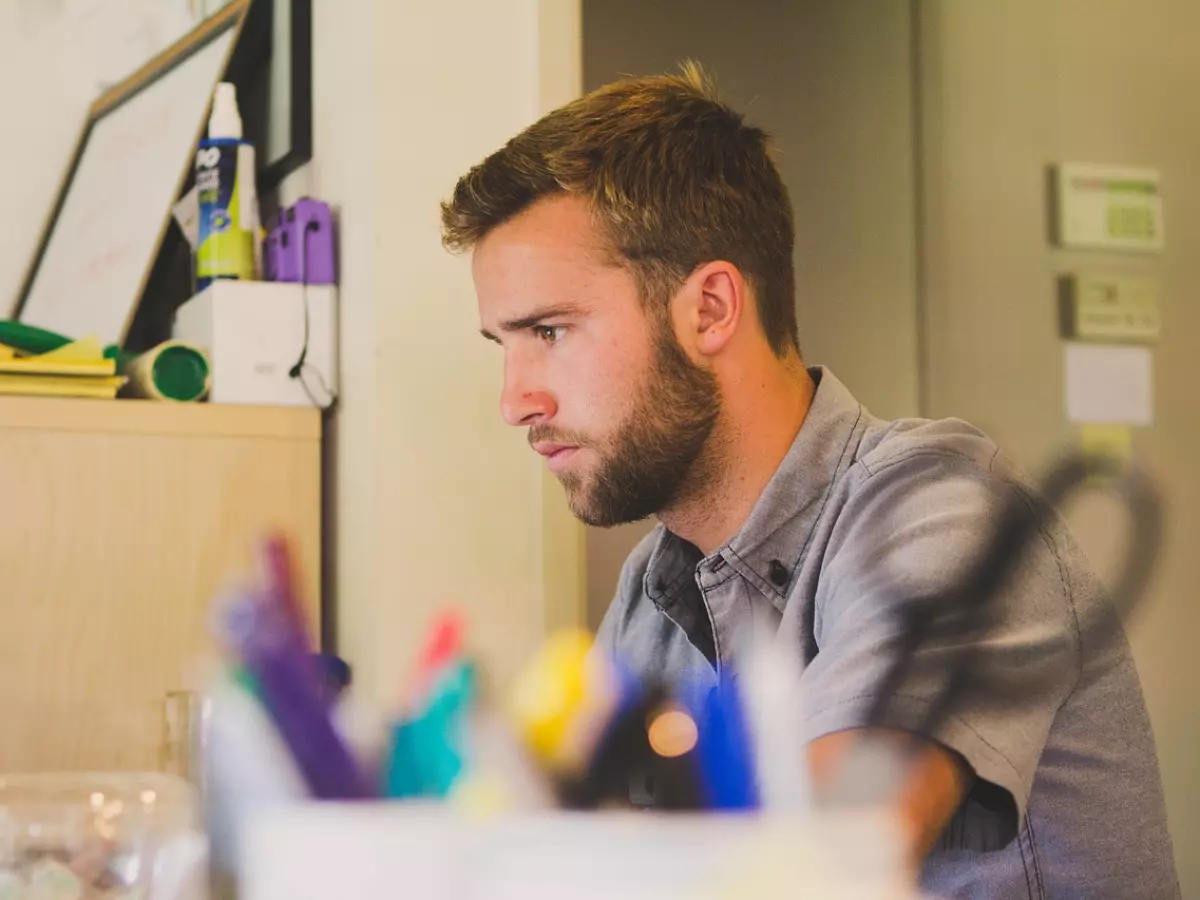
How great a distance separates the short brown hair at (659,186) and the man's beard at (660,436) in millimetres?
66

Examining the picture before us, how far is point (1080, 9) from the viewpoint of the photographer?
6.54 feet

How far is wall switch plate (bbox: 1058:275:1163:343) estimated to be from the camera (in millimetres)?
1955

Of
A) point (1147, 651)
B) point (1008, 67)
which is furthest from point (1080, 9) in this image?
point (1147, 651)

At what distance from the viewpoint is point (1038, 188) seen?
199 centimetres

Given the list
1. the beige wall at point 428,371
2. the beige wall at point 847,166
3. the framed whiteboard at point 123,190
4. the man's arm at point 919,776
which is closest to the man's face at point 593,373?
the beige wall at point 428,371

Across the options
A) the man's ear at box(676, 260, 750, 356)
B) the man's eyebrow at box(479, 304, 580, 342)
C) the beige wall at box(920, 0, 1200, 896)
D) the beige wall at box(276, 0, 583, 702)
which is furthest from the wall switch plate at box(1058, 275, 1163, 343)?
the man's eyebrow at box(479, 304, 580, 342)

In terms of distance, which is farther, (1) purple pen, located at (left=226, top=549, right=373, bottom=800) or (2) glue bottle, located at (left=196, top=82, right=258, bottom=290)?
(2) glue bottle, located at (left=196, top=82, right=258, bottom=290)

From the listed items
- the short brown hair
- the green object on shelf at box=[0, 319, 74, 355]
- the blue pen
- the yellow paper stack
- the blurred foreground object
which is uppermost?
the short brown hair

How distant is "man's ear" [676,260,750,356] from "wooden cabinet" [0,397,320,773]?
476mm

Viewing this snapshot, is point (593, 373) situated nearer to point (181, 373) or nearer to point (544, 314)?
point (544, 314)

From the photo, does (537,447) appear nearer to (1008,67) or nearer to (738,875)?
(738,875)

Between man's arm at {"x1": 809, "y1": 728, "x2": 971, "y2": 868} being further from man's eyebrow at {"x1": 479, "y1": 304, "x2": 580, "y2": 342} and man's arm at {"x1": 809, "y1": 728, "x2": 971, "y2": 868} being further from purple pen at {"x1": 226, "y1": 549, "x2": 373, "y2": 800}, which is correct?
man's eyebrow at {"x1": 479, "y1": 304, "x2": 580, "y2": 342}

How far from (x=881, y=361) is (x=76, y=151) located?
1172 mm

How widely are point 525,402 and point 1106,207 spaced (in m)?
1.22
